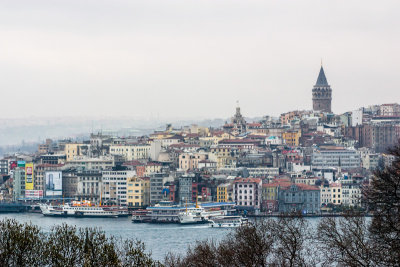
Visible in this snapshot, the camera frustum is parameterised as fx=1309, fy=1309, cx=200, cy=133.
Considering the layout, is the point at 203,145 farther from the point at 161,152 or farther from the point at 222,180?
the point at 222,180

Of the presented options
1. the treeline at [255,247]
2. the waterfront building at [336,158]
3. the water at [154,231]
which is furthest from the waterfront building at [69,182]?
the treeline at [255,247]

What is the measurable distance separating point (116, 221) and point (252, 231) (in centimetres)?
2909

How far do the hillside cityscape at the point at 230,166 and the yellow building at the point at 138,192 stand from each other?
4cm

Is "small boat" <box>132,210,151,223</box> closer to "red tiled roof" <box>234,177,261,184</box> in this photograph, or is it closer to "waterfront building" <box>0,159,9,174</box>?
"red tiled roof" <box>234,177,261,184</box>

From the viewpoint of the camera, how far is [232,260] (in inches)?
628

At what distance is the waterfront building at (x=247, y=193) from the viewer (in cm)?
4807

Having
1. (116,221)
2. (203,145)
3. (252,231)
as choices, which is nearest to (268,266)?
(252,231)

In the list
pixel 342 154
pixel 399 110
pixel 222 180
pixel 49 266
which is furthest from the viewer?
pixel 399 110

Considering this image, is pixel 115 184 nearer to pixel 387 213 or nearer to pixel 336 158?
pixel 336 158

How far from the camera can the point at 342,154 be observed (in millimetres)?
59438

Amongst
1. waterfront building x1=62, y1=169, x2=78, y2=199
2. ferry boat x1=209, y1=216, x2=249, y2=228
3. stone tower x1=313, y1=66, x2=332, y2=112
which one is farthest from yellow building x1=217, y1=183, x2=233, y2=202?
stone tower x1=313, y1=66, x2=332, y2=112

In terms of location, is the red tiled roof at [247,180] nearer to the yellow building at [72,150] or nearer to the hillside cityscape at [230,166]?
the hillside cityscape at [230,166]

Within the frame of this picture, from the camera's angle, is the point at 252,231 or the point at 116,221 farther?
the point at 116,221

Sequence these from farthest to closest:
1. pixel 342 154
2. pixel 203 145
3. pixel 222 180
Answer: pixel 203 145, pixel 342 154, pixel 222 180
